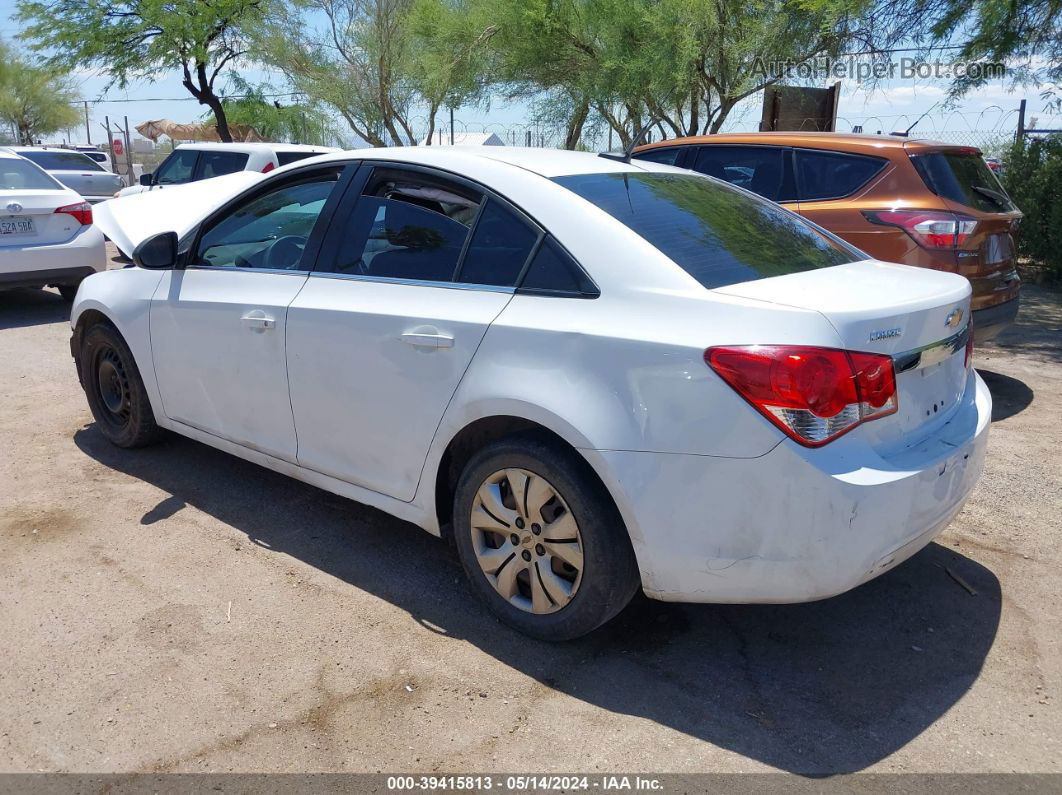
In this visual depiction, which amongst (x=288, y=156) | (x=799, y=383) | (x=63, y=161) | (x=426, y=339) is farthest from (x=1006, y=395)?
(x=63, y=161)

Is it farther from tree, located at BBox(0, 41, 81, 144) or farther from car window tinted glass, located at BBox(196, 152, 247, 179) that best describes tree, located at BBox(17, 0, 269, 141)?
tree, located at BBox(0, 41, 81, 144)

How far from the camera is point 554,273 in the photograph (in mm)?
3217

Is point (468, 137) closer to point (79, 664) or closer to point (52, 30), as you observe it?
point (52, 30)

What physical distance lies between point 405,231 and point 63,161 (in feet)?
64.5

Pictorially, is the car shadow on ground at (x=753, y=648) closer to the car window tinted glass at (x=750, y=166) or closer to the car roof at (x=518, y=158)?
the car roof at (x=518, y=158)

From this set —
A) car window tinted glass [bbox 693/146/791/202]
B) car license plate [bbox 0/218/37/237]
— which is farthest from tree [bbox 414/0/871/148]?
car license plate [bbox 0/218/37/237]

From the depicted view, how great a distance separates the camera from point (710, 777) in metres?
2.66

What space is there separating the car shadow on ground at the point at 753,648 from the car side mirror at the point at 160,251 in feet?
3.98

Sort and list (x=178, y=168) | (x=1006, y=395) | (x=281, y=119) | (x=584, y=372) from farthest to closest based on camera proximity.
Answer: (x=281, y=119), (x=178, y=168), (x=1006, y=395), (x=584, y=372)

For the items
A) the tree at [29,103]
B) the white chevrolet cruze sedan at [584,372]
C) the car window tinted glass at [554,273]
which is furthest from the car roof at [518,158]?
the tree at [29,103]

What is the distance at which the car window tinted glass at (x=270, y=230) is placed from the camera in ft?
13.5

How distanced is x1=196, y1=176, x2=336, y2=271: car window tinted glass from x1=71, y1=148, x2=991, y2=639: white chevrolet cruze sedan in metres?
0.01

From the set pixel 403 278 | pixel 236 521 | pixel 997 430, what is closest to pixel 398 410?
pixel 403 278

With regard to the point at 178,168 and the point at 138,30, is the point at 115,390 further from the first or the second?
→ the point at 138,30
